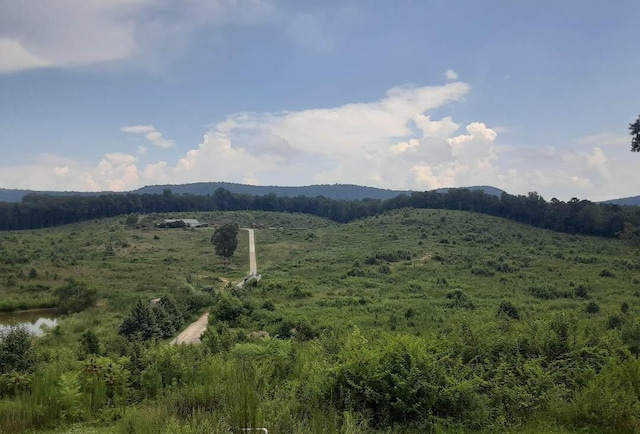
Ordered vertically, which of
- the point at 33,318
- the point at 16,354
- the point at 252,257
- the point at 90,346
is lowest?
the point at 33,318

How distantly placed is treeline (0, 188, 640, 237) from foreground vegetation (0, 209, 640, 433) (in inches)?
735

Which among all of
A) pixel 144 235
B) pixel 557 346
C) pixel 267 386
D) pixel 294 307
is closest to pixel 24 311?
pixel 294 307

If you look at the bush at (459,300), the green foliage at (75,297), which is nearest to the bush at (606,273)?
the bush at (459,300)

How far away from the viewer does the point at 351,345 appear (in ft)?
30.5

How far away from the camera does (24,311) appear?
123ft

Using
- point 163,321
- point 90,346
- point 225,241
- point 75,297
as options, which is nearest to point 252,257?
point 225,241

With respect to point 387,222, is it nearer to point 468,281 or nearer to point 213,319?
point 468,281

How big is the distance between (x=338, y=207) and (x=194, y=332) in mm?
119368

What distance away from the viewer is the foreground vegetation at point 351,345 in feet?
24.3

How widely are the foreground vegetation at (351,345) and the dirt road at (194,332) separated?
1.03m

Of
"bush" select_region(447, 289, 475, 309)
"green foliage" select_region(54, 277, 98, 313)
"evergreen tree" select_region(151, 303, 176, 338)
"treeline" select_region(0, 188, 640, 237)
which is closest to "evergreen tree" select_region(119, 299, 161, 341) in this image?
"evergreen tree" select_region(151, 303, 176, 338)

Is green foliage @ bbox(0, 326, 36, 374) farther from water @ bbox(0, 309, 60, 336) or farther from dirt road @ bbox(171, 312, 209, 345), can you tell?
water @ bbox(0, 309, 60, 336)

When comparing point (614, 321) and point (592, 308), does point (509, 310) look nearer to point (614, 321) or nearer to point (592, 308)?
point (592, 308)

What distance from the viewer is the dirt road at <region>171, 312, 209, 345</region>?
23.5 meters
